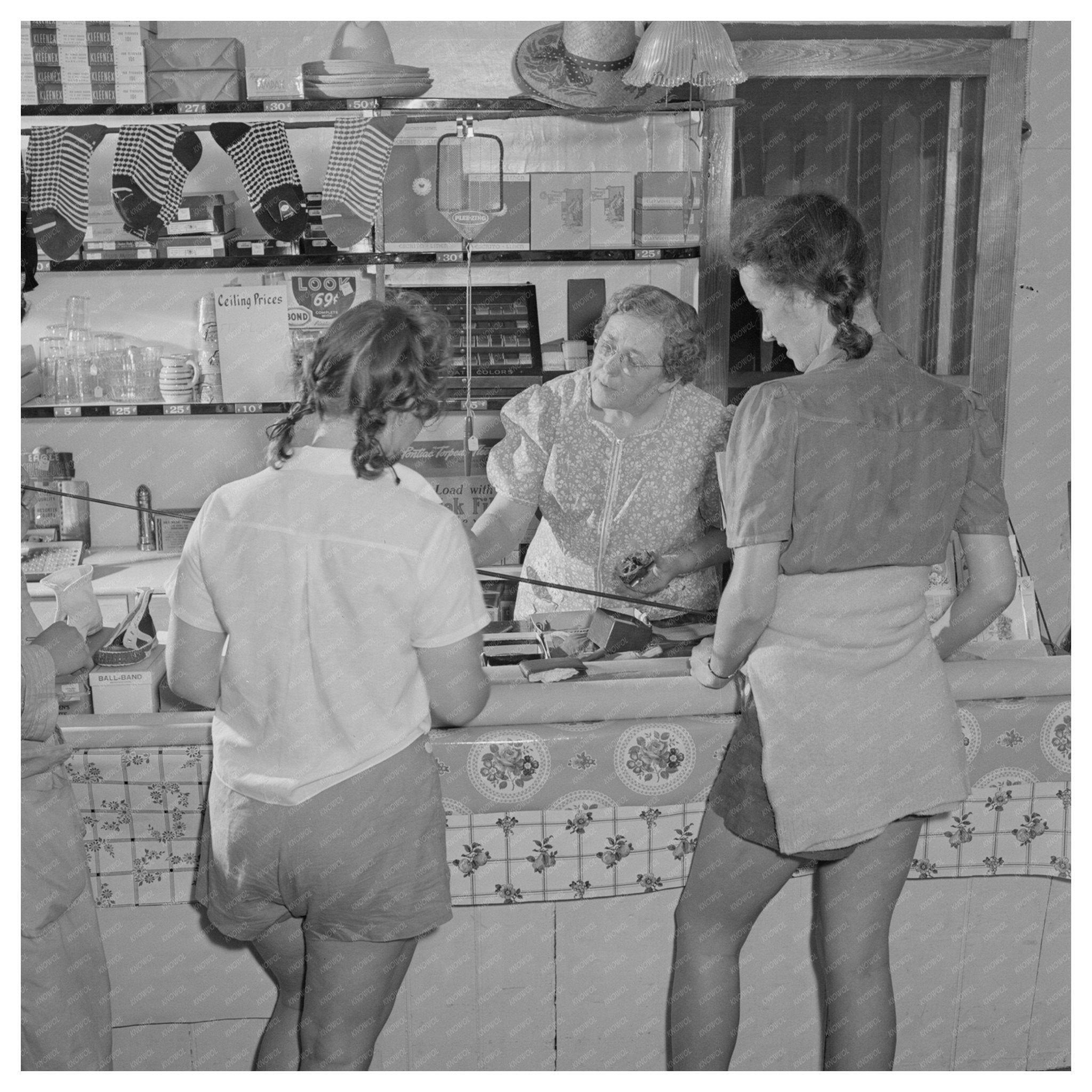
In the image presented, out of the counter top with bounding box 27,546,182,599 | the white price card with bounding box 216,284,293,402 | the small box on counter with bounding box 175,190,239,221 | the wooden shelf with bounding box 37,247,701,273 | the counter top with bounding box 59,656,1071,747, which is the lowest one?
the counter top with bounding box 59,656,1071,747

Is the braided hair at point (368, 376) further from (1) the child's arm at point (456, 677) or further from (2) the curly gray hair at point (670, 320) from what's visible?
(2) the curly gray hair at point (670, 320)

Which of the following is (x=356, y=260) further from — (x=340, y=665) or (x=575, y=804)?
(x=340, y=665)

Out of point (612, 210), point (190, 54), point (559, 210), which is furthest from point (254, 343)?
point (612, 210)

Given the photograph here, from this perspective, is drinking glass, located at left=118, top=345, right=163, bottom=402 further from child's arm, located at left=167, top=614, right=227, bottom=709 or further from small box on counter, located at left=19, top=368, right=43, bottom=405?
child's arm, located at left=167, top=614, right=227, bottom=709

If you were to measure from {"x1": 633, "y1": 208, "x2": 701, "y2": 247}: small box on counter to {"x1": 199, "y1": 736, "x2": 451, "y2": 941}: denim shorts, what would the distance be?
2.84 m

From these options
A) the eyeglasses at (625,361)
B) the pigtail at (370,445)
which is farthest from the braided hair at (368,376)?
the eyeglasses at (625,361)

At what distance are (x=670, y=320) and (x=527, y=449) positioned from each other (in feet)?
1.56

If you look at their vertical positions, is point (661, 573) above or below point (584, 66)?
below

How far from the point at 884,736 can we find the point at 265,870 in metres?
0.95

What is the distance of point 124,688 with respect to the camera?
208cm

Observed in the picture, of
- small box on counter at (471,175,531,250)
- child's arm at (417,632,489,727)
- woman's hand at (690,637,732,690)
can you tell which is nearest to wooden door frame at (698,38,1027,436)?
small box on counter at (471,175,531,250)

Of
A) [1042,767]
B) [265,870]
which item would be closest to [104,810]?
[265,870]

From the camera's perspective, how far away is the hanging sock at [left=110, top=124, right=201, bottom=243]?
13.1ft

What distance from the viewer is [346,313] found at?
5.33 feet
